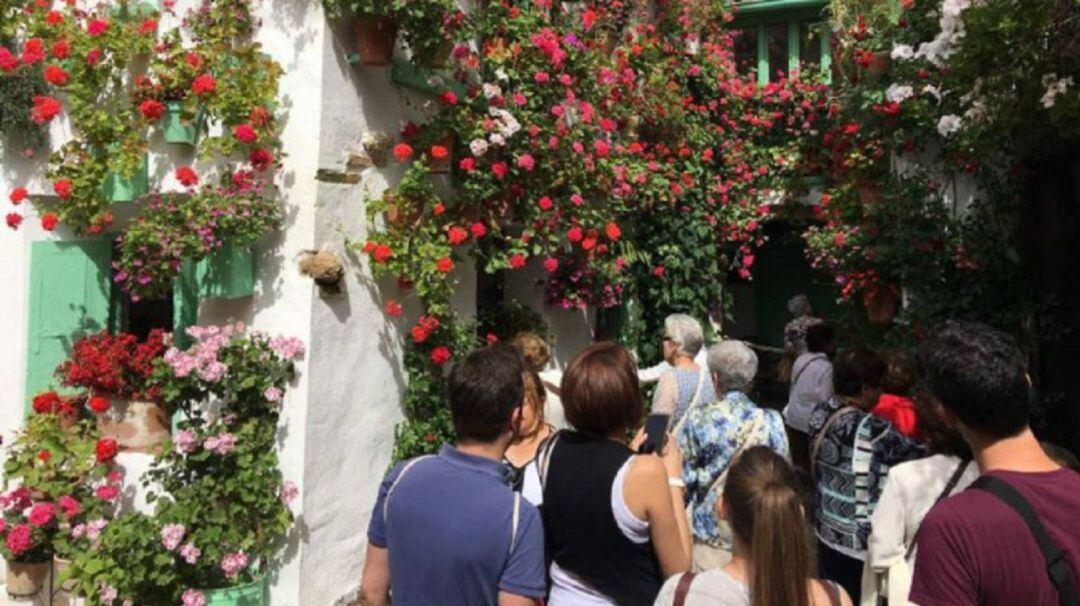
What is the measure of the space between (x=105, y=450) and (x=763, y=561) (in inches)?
140

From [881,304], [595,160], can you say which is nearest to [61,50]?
[595,160]

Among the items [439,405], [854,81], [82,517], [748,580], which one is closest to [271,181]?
[439,405]

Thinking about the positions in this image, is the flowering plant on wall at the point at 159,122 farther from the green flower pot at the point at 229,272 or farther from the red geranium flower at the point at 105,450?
the red geranium flower at the point at 105,450

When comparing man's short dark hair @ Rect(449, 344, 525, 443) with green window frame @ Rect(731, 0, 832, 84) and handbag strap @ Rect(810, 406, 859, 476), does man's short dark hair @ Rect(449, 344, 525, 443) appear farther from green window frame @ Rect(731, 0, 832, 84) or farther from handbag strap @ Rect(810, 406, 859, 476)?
green window frame @ Rect(731, 0, 832, 84)

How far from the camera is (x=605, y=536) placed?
236cm

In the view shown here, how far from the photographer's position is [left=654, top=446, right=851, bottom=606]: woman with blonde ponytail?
1.79 m

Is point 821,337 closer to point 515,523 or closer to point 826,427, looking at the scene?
point 826,427

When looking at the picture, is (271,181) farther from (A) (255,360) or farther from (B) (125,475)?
(B) (125,475)

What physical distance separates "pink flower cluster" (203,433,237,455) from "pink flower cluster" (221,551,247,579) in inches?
19.5

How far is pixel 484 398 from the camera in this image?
7.16 ft

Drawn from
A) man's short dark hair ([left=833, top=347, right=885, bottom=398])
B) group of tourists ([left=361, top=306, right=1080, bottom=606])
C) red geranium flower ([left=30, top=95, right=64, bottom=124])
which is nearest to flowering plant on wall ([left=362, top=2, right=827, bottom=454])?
red geranium flower ([left=30, top=95, right=64, bottom=124])

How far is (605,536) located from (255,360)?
7.97 feet

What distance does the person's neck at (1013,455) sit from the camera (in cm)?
Result: 174

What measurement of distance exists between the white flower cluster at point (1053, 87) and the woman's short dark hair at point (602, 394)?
8.52 feet
